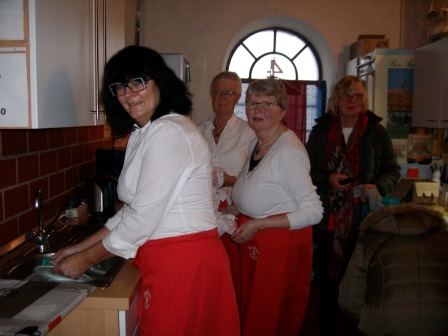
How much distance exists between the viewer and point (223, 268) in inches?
50.0

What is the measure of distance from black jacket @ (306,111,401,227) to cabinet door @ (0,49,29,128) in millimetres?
1706

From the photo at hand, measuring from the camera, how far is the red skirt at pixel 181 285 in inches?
45.9

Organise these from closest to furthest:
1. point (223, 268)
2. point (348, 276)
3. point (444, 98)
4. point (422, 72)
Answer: point (223, 268), point (348, 276), point (444, 98), point (422, 72)

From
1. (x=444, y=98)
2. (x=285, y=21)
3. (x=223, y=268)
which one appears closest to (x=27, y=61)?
(x=223, y=268)

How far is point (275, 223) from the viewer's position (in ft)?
5.32

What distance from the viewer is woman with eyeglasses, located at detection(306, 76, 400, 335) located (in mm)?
2227

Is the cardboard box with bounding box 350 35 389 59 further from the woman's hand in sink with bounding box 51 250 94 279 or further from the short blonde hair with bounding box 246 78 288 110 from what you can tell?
the woman's hand in sink with bounding box 51 250 94 279

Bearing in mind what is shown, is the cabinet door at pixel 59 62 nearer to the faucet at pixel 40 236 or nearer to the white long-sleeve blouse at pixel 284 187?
the faucet at pixel 40 236

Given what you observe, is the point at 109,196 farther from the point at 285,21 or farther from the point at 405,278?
the point at 285,21

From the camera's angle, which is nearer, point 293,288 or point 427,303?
point 427,303

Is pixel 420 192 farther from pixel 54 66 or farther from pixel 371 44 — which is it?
pixel 54 66

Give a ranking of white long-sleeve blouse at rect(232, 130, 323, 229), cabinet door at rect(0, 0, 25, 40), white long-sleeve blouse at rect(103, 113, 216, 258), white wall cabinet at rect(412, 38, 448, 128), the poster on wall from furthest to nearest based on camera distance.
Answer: the poster on wall < white wall cabinet at rect(412, 38, 448, 128) < white long-sleeve blouse at rect(232, 130, 323, 229) < white long-sleeve blouse at rect(103, 113, 216, 258) < cabinet door at rect(0, 0, 25, 40)

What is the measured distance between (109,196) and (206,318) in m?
0.98

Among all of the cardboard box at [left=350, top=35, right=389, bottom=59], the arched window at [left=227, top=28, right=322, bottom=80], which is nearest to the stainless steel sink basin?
the cardboard box at [left=350, top=35, right=389, bottom=59]
